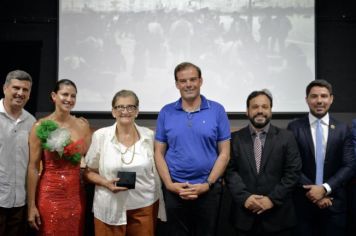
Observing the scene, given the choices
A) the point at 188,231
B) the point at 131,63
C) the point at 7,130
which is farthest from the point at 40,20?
the point at 188,231

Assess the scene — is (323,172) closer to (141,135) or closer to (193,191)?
(193,191)

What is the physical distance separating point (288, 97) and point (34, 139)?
3.15 m

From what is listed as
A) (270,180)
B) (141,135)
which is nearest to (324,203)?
(270,180)

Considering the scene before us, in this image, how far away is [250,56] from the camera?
438 centimetres

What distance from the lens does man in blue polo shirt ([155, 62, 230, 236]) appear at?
2.26 metres

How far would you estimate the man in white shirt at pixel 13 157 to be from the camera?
2363 millimetres

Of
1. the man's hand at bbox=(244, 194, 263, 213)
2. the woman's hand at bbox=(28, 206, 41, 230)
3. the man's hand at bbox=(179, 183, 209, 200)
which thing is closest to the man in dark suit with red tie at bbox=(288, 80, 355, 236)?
the man's hand at bbox=(244, 194, 263, 213)

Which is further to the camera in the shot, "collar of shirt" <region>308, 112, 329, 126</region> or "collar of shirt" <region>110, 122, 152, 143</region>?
"collar of shirt" <region>308, 112, 329, 126</region>

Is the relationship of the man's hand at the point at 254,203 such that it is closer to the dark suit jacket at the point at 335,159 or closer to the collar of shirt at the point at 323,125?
the dark suit jacket at the point at 335,159

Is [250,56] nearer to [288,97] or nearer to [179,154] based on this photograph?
[288,97]

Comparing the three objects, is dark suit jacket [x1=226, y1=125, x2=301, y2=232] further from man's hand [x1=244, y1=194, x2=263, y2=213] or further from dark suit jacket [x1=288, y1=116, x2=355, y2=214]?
dark suit jacket [x1=288, y1=116, x2=355, y2=214]

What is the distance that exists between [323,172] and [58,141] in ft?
6.05

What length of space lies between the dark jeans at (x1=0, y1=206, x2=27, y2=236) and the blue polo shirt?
110 centimetres

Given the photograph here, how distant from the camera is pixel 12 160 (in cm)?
239
